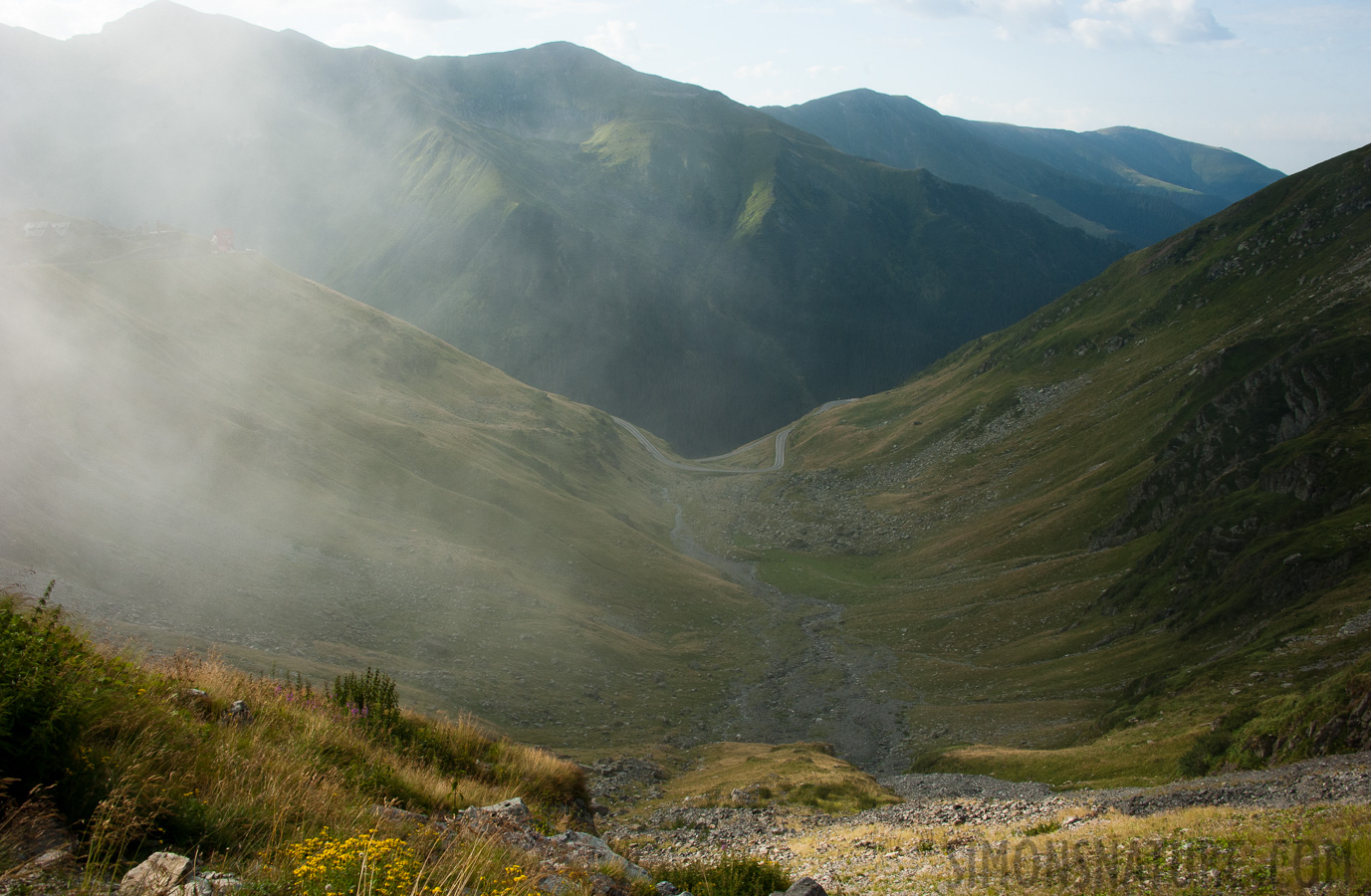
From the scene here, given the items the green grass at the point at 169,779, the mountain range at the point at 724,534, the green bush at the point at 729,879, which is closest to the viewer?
the green grass at the point at 169,779

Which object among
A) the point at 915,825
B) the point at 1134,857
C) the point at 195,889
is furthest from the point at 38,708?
the point at 915,825

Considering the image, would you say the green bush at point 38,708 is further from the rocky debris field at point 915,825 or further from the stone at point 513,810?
the rocky debris field at point 915,825

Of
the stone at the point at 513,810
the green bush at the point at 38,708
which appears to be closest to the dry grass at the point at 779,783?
the stone at the point at 513,810

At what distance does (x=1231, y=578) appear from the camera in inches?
2100

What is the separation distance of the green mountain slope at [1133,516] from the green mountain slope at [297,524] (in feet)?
72.3

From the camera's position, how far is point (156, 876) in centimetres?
671

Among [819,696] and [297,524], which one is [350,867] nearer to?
[297,524]

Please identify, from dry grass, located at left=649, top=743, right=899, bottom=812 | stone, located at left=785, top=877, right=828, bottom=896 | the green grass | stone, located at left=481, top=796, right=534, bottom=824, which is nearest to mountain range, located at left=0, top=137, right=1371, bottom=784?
dry grass, located at left=649, top=743, right=899, bottom=812

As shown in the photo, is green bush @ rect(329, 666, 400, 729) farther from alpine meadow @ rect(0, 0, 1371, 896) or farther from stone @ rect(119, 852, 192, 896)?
stone @ rect(119, 852, 192, 896)

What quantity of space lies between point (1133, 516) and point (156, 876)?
8492 cm

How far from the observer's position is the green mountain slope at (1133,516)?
4112cm

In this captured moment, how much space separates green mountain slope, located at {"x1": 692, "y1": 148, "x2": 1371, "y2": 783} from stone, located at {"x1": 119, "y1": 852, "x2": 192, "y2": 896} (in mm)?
31822

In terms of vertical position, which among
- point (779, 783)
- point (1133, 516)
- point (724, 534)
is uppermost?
point (1133, 516)

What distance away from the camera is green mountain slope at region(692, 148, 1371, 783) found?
41.1 m
